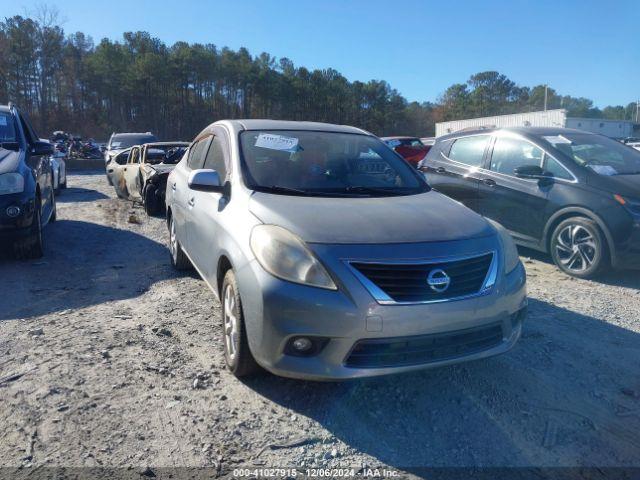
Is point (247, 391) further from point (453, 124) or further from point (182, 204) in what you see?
point (453, 124)

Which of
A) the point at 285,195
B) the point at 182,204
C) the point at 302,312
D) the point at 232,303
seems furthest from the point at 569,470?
the point at 182,204

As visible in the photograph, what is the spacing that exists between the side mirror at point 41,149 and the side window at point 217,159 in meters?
3.23

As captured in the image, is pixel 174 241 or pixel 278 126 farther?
pixel 174 241

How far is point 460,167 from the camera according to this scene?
288 inches

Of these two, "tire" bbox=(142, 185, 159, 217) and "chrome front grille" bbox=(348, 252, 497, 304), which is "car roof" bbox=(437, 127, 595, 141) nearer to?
"chrome front grille" bbox=(348, 252, 497, 304)

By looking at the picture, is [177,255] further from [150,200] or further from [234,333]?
[150,200]

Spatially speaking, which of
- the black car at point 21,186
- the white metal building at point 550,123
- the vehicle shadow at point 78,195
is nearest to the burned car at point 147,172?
the vehicle shadow at point 78,195

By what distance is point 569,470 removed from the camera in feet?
8.31

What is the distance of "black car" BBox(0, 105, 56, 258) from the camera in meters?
5.79

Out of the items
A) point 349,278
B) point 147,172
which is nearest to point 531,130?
point 349,278

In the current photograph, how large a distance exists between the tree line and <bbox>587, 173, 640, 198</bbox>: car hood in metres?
52.2

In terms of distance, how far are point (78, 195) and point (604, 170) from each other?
1227 cm

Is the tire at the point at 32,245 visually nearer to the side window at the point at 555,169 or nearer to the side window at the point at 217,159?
the side window at the point at 217,159

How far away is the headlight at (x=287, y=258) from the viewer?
282cm
